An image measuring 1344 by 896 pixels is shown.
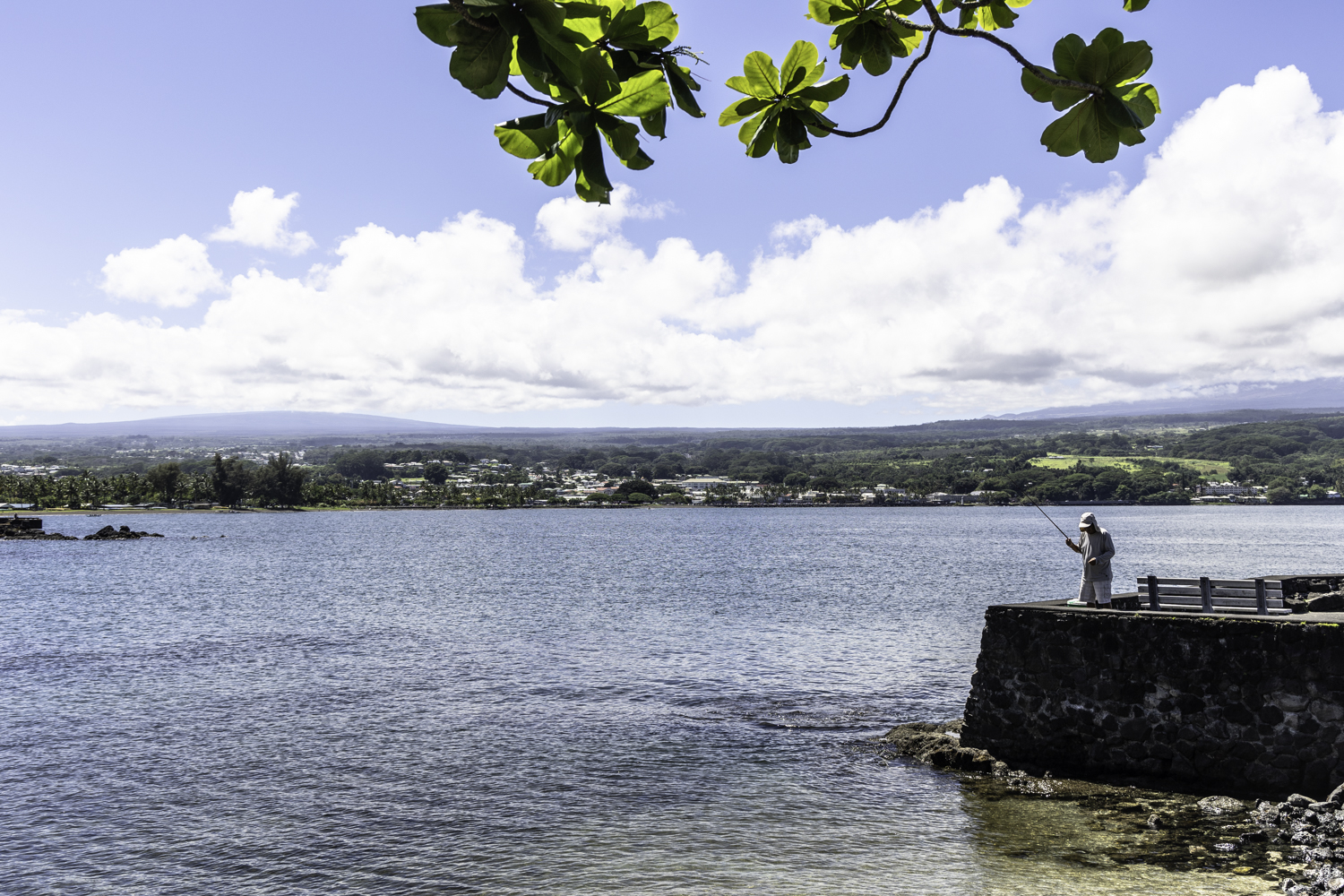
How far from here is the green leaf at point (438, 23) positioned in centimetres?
171

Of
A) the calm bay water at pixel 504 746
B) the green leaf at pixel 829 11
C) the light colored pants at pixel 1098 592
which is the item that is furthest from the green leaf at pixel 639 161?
the light colored pants at pixel 1098 592

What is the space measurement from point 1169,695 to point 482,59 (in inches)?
563

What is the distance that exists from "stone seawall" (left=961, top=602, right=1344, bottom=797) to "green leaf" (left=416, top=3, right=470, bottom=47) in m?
14.0

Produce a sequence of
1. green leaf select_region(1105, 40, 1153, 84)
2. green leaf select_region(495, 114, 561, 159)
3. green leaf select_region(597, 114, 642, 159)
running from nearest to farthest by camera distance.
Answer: green leaf select_region(495, 114, 561, 159) < green leaf select_region(597, 114, 642, 159) < green leaf select_region(1105, 40, 1153, 84)

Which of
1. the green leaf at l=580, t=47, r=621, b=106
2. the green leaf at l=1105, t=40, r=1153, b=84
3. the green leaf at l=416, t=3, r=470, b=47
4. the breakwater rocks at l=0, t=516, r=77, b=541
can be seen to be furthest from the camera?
the breakwater rocks at l=0, t=516, r=77, b=541

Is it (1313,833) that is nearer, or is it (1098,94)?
(1098,94)

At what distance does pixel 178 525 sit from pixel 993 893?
148565 mm

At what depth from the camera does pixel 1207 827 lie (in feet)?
38.0

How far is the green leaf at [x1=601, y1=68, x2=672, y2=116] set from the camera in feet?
6.68

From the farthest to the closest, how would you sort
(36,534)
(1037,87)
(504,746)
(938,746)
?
(36,534) → (504,746) → (938,746) → (1037,87)

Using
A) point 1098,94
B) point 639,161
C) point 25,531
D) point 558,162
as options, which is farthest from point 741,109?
point 25,531

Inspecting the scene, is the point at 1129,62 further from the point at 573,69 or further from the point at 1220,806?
the point at 1220,806

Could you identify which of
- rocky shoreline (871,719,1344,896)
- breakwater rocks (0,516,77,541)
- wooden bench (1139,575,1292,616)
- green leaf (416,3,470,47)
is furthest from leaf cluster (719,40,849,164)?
breakwater rocks (0,516,77,541)

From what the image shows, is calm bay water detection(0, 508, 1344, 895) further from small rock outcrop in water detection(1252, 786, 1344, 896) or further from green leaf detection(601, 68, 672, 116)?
green leaf detection(601, 68, 672, 116)
